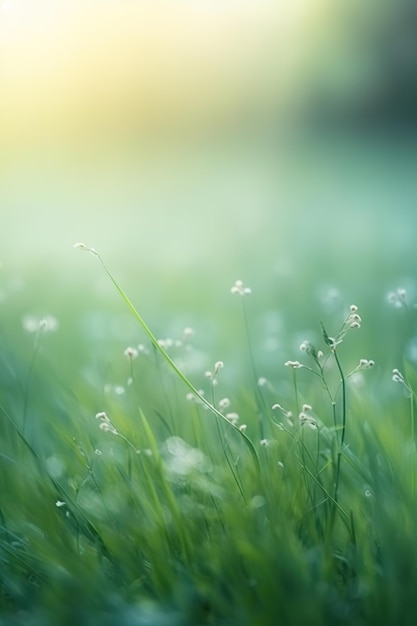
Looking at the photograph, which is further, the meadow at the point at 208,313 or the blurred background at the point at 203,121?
the blurred background at the point at 203,121

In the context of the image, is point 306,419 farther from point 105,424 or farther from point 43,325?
point 43,325

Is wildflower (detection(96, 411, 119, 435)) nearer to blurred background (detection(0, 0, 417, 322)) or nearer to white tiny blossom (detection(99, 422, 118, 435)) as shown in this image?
white tiny blossom (detection(99, 422, 118, 435))

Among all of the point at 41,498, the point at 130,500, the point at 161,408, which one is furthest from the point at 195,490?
the point at 161,408

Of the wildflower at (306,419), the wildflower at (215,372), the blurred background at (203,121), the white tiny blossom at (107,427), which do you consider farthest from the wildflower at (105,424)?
the blurred background at (203,121)

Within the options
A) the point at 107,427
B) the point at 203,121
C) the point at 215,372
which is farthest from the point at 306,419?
the point at 203,121

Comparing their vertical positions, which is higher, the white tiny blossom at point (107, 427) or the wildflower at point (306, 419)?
the wildflower at point (306, 419)

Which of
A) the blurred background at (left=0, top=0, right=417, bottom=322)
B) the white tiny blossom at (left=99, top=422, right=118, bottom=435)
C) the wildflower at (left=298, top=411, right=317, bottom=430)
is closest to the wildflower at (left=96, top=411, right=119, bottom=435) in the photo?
the white tiny blossom at (left=99, top=422, right=118, bottom=435)

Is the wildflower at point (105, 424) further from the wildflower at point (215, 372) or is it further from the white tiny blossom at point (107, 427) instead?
the wildflower at point (215, 372)

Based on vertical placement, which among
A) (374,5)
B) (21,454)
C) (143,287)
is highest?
(374,5)

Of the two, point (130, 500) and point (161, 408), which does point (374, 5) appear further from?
point (130, 500)
